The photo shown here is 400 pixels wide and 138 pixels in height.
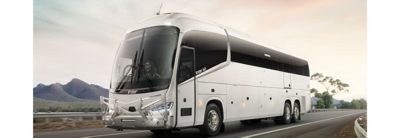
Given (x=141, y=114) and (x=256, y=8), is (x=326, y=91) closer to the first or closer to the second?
(x=256, y=8)

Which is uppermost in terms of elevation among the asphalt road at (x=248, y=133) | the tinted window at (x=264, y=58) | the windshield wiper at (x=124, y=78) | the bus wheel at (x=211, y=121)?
the tinted window at (x=264, y=58)

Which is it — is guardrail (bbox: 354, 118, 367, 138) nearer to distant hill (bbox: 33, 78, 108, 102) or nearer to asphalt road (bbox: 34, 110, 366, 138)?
asphalt road (bbox: 34, 110, 366, 138)

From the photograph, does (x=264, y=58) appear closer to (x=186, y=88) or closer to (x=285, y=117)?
(x=285, y=117)

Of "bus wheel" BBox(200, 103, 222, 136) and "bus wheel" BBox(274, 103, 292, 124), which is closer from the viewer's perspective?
"bus wheel" BBox(200, 103, 222, 136)

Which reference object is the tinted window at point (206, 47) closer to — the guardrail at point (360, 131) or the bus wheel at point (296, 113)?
the guardrail at point (360, 131)

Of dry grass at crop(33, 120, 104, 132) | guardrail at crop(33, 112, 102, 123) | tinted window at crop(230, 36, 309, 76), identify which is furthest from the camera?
dry grass at crop(33, 120, 104, 132)

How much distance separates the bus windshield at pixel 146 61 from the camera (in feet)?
21.6

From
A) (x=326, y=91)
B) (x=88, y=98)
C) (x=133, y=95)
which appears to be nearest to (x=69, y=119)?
(x=88, y=98)

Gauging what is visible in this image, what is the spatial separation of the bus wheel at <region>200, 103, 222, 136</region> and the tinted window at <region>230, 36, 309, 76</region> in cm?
99

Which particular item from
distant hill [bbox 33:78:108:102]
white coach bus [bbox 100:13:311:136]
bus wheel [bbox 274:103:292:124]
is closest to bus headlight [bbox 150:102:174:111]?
white coach bus [bbox 100:13:311:136]

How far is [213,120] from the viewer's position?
7461mm

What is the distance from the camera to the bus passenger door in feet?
21.8

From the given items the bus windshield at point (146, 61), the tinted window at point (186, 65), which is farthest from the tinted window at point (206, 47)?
the bus windshield at point (146, 61)
